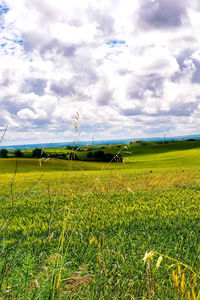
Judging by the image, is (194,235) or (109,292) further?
(194,235)

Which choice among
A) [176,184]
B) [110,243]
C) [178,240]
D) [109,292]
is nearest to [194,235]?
[178,240]

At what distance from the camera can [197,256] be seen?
4242mm

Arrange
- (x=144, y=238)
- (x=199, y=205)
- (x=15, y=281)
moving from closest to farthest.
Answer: (x=15, y=281)
(x=144, y=238)
(x=199, y=205)

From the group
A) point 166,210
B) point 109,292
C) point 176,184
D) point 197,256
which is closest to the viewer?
point 109,292

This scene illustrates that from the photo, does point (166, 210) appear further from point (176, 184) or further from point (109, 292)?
point (176, 184)

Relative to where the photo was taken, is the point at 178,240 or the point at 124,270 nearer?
the point at 124,270

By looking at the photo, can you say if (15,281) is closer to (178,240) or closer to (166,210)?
(178,240)

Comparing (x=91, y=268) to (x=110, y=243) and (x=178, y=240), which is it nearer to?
(x=110, y=243)

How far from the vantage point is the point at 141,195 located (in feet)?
32.7

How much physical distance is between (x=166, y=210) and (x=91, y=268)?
13.6 ft

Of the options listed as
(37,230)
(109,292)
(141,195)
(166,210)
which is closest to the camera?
(109,292)

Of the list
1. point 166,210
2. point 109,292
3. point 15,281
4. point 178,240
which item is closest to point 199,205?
point 166,210

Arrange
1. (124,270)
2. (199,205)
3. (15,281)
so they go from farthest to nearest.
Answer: (199,205), (124,270), (15,281)

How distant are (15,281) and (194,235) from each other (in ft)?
12.4
